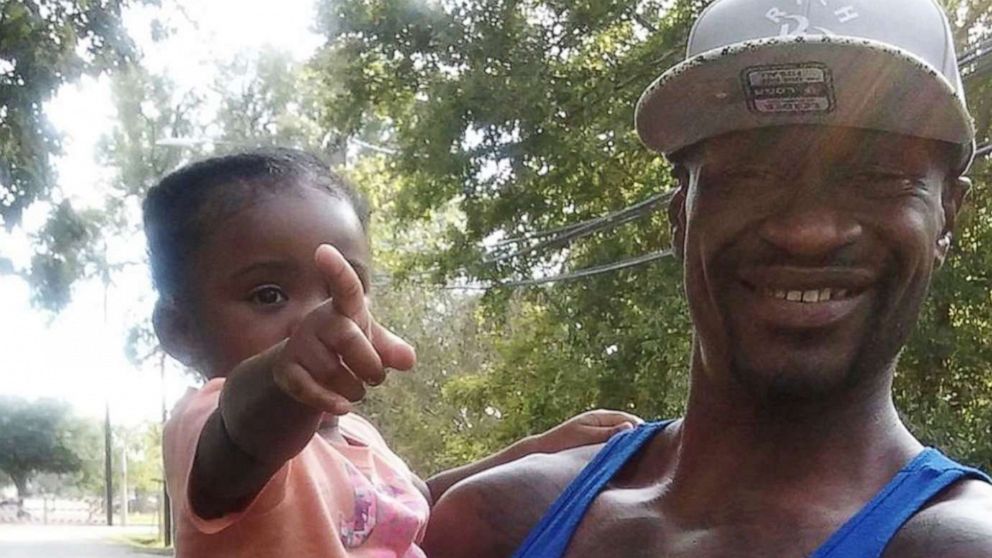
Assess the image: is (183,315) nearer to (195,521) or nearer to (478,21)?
(195,521)

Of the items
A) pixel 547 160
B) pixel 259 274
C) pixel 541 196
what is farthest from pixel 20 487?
pixel 259 274

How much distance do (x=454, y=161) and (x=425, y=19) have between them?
76cm

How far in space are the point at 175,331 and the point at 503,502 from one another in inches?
15.5

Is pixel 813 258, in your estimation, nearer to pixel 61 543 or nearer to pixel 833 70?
pixel 833 70

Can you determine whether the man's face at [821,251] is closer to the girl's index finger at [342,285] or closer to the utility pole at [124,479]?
the girl's index finger at [342,285]

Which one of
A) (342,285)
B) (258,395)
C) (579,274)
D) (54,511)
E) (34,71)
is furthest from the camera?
(54,511)

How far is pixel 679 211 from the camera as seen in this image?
3.68 feet

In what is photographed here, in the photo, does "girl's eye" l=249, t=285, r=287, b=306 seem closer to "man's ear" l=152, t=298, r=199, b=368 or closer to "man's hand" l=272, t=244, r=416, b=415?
"man's ear" l=152, t=298, r=199, b=368

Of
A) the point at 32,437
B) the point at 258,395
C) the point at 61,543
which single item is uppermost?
the point at 258,395

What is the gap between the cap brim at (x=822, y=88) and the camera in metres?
0.96

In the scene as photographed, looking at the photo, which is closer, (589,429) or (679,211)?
(679,211)

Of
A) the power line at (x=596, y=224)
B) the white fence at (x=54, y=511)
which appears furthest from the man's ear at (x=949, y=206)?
the white fence at (x=54, y=511)

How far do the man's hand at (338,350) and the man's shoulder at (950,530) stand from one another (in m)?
0.33

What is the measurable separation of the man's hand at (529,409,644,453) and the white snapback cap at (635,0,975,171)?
46cm
